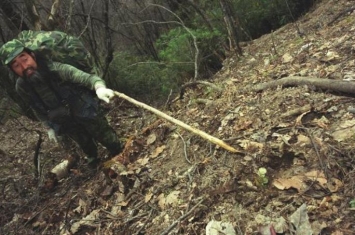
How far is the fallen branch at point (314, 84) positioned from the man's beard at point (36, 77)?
2.74 m

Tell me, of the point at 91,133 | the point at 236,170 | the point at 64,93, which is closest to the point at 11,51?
the point at 64,93

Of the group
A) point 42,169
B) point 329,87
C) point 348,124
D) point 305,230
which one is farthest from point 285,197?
point 42,169

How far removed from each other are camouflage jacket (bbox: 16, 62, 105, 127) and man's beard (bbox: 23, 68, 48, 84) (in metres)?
0.08

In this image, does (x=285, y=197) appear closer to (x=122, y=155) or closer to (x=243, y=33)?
(x=122, y=155)

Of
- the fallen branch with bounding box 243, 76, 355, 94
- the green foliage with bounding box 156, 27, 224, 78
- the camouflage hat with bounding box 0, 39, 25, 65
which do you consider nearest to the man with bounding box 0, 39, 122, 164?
the camouflage hat with bounding box 0, 39, 25, 65

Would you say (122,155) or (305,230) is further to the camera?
(122,155)

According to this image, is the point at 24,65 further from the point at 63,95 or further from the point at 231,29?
the point at 231,29

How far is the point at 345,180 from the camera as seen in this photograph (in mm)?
2975

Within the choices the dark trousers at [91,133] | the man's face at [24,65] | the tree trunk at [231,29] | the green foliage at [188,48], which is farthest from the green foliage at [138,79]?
the man's face at [24,65]

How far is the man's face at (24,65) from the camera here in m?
4.27

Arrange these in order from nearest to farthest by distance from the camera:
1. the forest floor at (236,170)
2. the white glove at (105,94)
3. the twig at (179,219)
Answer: the forest floor at (236,170)
the twig at (179,219)
the white glove at (105,94)

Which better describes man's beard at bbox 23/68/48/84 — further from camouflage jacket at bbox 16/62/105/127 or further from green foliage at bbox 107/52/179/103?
green foliage at bbox 107/52/179/103

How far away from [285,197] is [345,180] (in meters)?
0.50

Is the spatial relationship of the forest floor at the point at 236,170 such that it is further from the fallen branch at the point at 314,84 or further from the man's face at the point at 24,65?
the man's face at the point at 24,65
